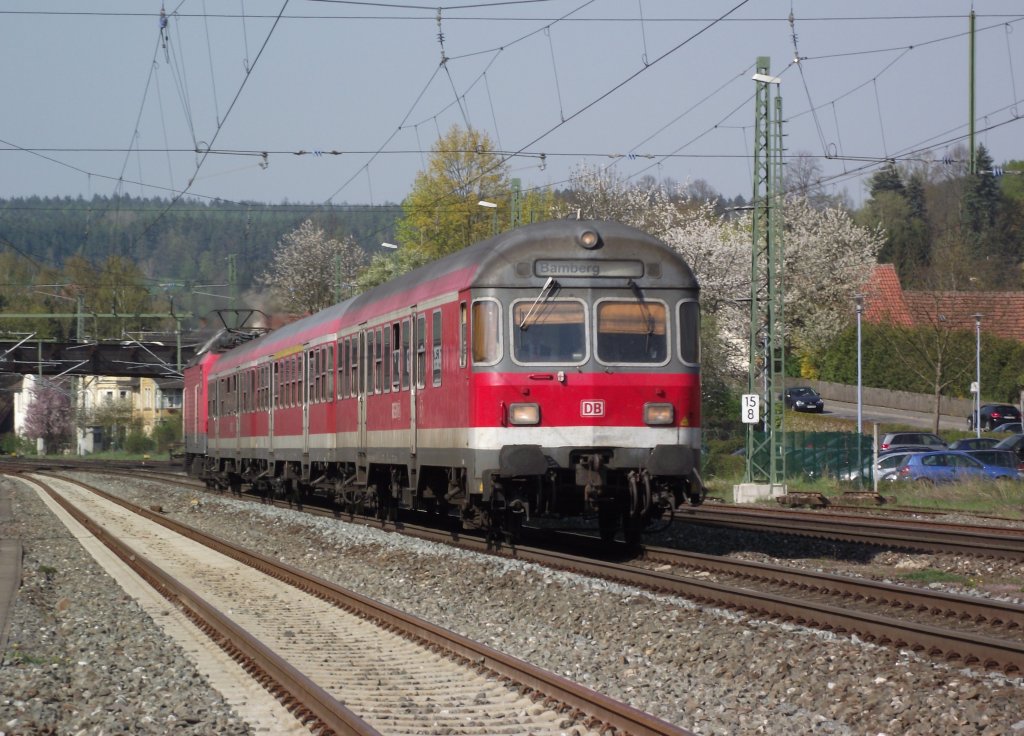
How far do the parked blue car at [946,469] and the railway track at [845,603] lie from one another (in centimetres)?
1667

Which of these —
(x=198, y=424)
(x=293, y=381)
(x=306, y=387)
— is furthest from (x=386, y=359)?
(x=198, y=424)

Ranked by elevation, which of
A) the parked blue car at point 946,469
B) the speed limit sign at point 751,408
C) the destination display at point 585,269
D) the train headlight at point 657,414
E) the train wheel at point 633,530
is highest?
the destination display at point 585,269

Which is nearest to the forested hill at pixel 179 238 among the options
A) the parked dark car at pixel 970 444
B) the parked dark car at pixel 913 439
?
the parked dark car at pixel 913 439

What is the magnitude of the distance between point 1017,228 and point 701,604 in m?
94.3

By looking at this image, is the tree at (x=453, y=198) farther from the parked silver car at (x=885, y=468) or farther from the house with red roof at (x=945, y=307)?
the parked silver car at (x=885, y=468)

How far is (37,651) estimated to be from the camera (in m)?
10.2

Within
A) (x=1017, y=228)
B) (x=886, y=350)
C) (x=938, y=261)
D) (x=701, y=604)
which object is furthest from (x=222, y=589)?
(x=1017, y=228)

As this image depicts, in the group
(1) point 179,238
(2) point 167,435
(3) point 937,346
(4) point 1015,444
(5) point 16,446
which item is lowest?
(4) point 1015,444

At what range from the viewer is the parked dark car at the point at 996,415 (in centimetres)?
5716

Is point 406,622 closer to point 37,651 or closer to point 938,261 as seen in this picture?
point 37,651

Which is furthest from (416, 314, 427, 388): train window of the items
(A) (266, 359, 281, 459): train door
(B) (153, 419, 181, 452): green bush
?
(B) (153, 419, 181, 452): green bush

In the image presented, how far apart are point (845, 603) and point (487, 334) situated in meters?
4.70

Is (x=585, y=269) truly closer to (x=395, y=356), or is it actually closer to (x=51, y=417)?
(x=395, y=356)

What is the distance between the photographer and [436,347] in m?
15.9
